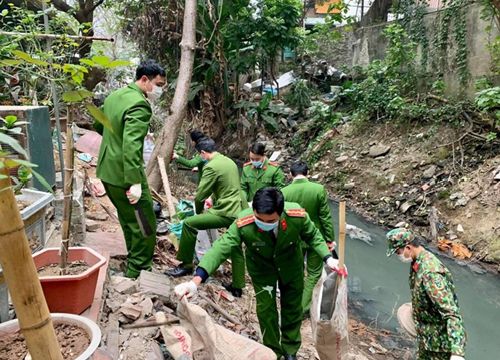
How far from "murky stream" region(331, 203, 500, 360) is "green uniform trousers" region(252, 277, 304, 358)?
210 cm

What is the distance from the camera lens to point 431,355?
296cm

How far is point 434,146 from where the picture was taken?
8.89m

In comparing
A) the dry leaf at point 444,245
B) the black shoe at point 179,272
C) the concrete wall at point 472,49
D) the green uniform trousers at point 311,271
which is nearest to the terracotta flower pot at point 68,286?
the black shoe at point 179,272

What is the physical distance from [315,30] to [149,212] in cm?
1456

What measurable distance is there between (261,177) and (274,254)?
227 cm

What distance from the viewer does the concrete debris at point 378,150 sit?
9.95 meters

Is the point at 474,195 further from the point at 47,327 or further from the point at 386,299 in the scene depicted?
the point at 47,327

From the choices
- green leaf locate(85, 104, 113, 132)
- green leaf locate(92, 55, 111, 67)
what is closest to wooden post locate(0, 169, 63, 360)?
green leaf locate(85, 104, 113, 132)

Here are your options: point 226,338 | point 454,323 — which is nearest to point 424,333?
point 454,323

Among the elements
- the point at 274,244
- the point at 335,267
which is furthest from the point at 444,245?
the point at 274,244

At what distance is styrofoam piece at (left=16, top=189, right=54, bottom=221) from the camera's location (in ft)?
7.59

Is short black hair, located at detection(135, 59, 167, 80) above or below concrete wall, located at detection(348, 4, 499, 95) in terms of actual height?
below

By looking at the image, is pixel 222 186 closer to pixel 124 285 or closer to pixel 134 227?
pixel 134 227

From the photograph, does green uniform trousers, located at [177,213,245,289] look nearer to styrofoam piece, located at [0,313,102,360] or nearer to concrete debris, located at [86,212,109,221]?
concrete debris, located at [86,212,109,221]
